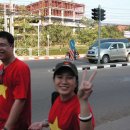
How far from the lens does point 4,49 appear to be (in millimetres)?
2865

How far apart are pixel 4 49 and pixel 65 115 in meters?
0.86

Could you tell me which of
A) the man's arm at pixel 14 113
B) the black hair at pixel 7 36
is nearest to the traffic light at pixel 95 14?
the black hair at pixel 7 36

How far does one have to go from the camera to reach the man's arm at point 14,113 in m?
2.73

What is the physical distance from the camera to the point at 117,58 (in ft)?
81.0

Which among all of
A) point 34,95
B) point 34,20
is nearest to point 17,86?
point 34,95

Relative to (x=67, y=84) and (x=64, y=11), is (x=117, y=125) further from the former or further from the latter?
(x=64, y=11)

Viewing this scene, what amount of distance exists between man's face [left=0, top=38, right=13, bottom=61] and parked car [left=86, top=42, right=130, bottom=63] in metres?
20.7

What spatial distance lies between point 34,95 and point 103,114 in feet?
9.00

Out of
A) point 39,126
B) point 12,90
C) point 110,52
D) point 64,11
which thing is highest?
point 64,11

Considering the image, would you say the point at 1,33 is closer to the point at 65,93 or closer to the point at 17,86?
the point at 17,86

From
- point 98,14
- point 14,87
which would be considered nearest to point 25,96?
point 14,87

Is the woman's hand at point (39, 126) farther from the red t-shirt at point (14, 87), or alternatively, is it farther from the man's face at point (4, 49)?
the man's face at point (4, 49)

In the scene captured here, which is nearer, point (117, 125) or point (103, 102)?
point (117, 125)

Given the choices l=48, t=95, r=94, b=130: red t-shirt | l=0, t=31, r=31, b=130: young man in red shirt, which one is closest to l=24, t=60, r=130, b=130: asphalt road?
l=0, t=31, r=31, b=130: young man in red shirt
